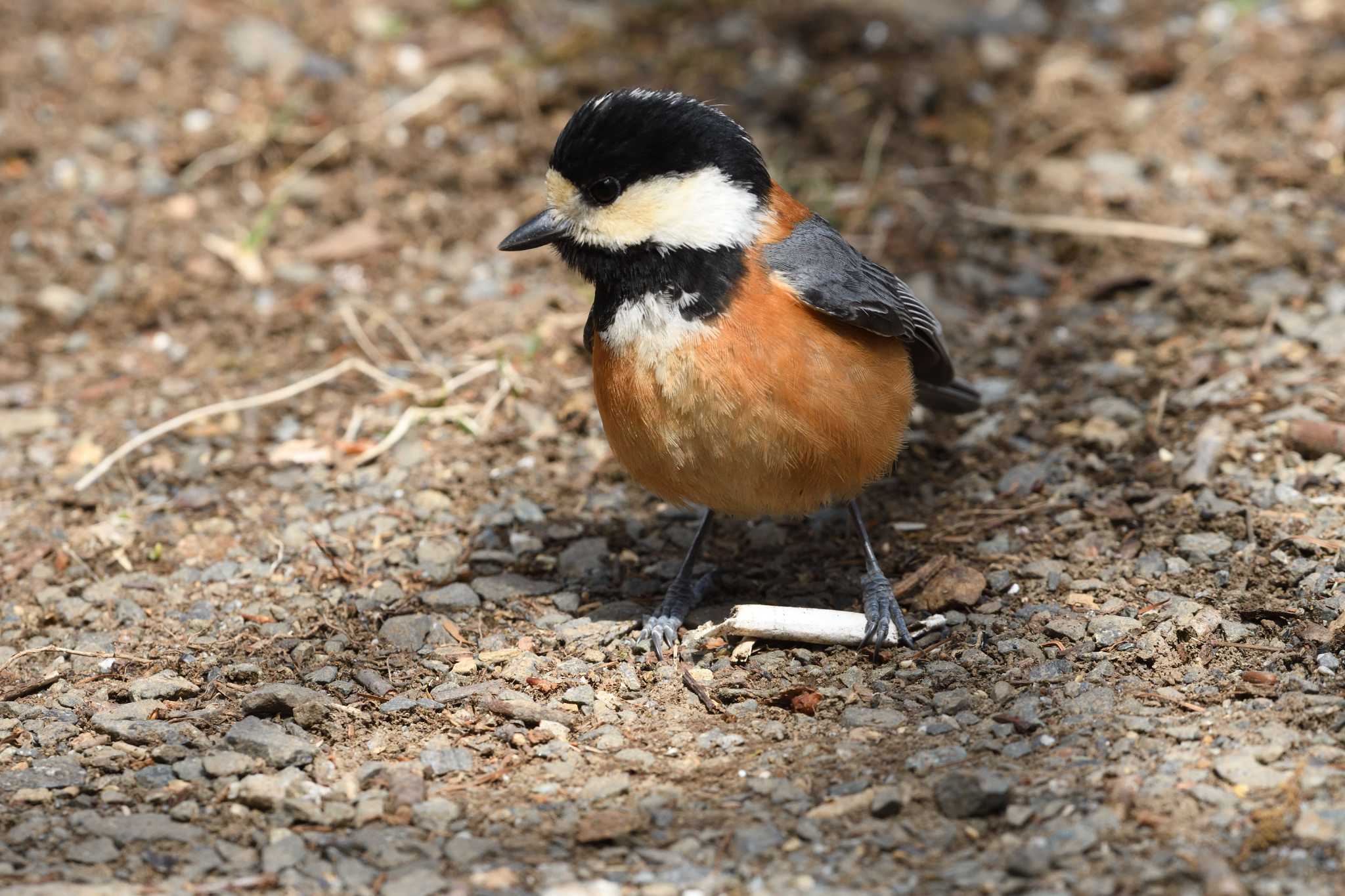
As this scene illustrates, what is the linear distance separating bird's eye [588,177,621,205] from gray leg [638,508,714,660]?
144 cm

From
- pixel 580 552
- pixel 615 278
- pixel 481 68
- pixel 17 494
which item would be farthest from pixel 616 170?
pixel 481 68

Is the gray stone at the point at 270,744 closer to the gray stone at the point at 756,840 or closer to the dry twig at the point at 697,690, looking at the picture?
the dry twig at the point at 697,690

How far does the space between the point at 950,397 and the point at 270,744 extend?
314cm

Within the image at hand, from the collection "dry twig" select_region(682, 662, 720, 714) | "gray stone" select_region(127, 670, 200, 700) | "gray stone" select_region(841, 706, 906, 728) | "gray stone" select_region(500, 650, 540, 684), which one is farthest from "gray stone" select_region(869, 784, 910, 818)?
"gray stone" select_region(127, 670, 200, 700)

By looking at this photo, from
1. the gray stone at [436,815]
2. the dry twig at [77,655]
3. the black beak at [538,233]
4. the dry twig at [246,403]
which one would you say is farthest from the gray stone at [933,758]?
the dry twig at [246,403]

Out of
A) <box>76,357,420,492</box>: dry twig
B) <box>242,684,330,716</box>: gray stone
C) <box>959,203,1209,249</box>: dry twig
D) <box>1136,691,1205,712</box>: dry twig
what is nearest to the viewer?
<box>1136,691,1205,712</box>: dry twig

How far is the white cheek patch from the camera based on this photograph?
4605 mm

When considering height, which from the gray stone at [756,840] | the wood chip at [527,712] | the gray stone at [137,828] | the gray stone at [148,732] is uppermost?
the gray stone at [756,840]

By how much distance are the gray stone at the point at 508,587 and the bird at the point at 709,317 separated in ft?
1.99

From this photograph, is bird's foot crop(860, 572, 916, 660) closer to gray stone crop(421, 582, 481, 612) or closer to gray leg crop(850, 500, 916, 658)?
gray leg crop(850, 500, 916, 658)

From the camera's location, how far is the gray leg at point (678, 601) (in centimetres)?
485

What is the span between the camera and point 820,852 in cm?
356

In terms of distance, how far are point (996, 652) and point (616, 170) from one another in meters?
2.07

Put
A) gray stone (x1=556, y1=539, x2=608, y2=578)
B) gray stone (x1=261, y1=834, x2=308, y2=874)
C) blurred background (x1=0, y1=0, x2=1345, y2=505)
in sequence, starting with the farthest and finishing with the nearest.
Answer: blurred background (x1=0, y1=0, x2=1345, y2=505) → gray stone (x1=556, y1=539, x2=608, y2=578) → gray stone (x1=261, y1=834, x2=308, y2=874)
